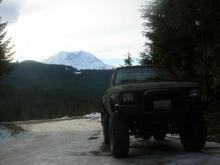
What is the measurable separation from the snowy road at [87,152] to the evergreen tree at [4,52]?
15665 millimetres

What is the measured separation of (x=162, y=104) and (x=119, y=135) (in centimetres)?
110

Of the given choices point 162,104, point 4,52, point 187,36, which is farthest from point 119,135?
point 4,52

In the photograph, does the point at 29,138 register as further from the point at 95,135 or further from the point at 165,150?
the point at 165,150

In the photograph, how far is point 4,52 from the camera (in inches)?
1314

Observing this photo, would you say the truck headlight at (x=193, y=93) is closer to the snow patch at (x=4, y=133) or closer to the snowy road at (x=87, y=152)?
the snowy road at (x=87, y=152)

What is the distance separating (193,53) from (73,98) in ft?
422

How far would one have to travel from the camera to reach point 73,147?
13594 millimetres

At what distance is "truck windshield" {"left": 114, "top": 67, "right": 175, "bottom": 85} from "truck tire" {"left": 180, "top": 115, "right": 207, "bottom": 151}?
1387 millimetres

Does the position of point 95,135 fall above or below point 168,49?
below

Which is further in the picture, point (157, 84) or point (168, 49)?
point (168, 49)

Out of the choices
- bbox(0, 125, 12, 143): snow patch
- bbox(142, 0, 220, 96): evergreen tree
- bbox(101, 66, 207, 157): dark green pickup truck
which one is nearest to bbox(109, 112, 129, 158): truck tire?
bbox(101, 66, 207, 157): dark green pickup truck

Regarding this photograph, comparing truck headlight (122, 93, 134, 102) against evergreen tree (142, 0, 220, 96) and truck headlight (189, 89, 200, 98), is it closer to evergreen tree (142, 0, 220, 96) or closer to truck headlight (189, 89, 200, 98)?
truck headlight (189, 89, 200, 98)

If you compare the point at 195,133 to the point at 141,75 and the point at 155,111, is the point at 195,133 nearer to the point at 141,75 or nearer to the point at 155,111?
the point at 155,111

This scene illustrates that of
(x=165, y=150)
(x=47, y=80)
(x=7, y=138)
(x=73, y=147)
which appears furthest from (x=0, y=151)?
(x=47, y=80)
